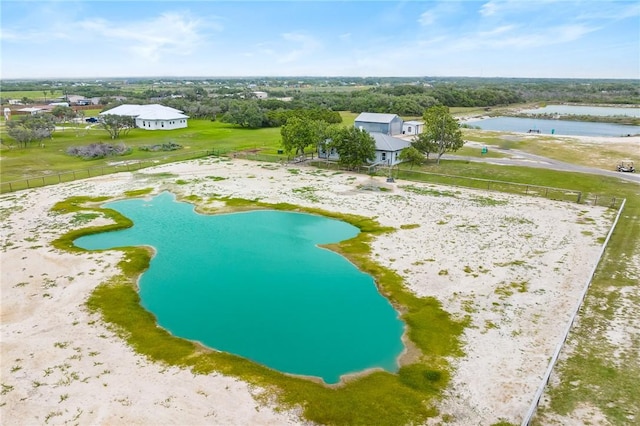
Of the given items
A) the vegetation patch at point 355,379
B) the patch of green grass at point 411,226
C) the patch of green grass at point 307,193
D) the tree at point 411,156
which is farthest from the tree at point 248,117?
the vegetation patch at point 355,379

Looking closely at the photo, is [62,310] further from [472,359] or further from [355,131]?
[355,131]

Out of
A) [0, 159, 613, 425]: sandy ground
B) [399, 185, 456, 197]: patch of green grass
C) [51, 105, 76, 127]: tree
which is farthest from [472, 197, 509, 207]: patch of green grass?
[51, 105, 76, 127]: tree

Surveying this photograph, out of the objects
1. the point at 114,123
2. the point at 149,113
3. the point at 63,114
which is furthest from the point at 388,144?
the point at 63,114

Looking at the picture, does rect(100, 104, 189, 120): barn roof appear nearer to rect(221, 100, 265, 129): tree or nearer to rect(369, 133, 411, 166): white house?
rect(221, 100, 265, 129): tree

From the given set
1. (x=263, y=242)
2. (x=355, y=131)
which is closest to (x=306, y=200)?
(x=263, y=242)

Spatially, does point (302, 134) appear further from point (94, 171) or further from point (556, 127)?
point (556, 127)

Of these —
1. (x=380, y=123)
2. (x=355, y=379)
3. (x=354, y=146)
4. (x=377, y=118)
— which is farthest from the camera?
(x=377, y=118)
